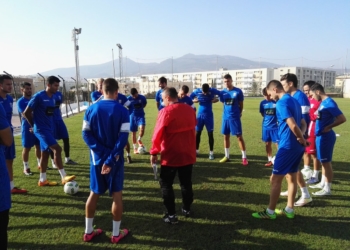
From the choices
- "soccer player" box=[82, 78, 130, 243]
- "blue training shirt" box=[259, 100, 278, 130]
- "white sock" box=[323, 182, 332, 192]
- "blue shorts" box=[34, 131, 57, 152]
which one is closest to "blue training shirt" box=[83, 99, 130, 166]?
"soccer player" box=[82, 78, 130, 243]

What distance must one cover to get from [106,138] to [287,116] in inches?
99.0

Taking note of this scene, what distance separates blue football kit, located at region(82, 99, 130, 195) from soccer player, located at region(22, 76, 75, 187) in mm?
2471

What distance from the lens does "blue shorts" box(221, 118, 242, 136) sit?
7363mm

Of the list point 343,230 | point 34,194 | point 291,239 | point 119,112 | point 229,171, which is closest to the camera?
point 119,112

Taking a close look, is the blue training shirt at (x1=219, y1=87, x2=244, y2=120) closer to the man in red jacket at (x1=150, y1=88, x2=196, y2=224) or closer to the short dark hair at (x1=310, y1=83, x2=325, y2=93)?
the short dark hair at (x1=310, y1=83, x2=325, y2=93)

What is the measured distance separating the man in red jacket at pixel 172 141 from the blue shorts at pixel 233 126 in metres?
3.51

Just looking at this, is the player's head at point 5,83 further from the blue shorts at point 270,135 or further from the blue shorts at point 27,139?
the blue shorts at point 270,135

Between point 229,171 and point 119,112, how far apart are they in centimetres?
422

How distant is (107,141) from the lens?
344cm

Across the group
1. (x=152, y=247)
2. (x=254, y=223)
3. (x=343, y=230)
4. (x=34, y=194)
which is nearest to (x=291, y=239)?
(x=254, y=223)

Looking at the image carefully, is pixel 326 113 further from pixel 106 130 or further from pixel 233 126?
pixel 106 130

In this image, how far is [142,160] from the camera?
26.0 feet

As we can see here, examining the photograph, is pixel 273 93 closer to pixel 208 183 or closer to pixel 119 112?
pixel 119 112

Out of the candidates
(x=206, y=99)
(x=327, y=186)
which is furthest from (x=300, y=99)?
(x=206, y=99)
